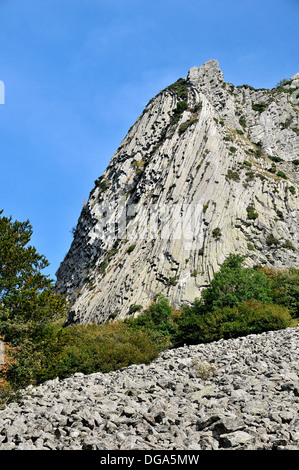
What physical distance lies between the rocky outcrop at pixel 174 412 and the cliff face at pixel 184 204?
2506 cm

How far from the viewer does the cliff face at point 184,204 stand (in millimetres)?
40219

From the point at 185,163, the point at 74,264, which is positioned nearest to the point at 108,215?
the point at 74,264

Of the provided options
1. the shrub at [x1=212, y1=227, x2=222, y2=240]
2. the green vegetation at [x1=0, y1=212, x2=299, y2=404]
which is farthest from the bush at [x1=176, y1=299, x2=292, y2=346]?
the shrub at [x1=212, y1=227, x2=222, y2=240]

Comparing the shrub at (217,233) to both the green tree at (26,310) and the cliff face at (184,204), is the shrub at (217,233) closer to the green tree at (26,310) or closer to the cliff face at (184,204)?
the cliff face at (184,204)

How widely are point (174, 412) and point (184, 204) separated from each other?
38.7 metres

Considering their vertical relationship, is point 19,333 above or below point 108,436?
above

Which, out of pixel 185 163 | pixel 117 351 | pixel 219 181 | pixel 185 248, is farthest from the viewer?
pixel 185 163

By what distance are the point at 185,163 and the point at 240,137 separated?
52.4ft

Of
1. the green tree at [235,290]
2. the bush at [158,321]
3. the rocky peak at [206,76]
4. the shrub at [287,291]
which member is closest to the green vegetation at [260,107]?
the rocky peak at [206,76]

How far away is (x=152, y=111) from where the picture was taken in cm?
6875

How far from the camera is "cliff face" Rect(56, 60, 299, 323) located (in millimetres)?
40219

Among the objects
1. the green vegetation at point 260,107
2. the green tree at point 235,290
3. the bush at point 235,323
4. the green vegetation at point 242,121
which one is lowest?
the bush at point 235,323

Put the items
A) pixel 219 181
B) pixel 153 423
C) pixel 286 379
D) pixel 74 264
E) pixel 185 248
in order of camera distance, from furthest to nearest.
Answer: pixel 74 264, pixel 219 181, pixel 185 248, pixel 286 379, pixel 153 423

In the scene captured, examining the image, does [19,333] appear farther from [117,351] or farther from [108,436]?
[108,436]
